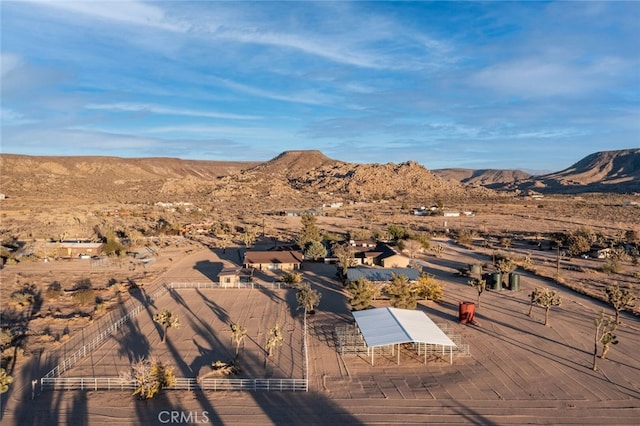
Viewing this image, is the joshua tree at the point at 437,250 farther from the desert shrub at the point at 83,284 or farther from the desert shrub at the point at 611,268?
the desert shrub at the point at 83,284

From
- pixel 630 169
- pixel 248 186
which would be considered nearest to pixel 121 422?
pixel 248 186

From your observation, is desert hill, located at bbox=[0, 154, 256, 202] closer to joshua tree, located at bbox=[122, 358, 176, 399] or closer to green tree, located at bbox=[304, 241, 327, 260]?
green tree, located at bbox=[304, 241, 327, 260]

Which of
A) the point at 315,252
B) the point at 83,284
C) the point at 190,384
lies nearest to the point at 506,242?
the point at 315,252

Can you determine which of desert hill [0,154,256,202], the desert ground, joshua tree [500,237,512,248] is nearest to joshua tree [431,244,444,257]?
joshua tree [500,237,512,248]

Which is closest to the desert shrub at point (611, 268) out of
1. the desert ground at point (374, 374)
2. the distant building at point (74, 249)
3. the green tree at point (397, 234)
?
the desert ground at point (374, 374)

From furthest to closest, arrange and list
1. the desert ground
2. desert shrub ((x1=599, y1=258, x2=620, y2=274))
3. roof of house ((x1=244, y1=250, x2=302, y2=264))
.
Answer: roof of house ((x1=244, y1=250, x2=302, y2=264)) → desert shrub ((x1=599, y1=258, x2=620, y2=274)) → the desert ground

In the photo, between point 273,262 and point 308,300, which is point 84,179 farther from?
point 308,300

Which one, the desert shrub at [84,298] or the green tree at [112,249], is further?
the green tree at [112,249]
